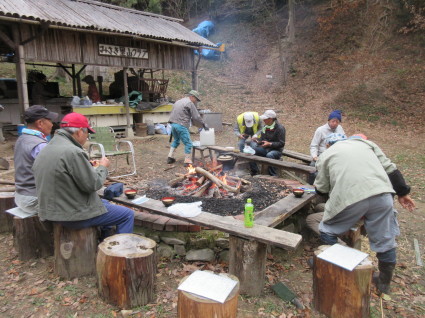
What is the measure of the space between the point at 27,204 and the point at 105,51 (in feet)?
28.1

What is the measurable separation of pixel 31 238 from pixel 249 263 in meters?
2.61

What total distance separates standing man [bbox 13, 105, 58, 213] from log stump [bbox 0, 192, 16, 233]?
908 mm

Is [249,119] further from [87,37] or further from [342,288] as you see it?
[87,37]

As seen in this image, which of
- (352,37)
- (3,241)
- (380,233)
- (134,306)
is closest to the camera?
(134,306)

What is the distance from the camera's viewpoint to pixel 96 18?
10516 millimetres

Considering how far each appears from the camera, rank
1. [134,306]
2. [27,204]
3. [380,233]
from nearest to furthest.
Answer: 1. [134,306]
2. [380,233]
3. [27,204]

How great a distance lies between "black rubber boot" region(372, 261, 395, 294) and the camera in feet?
11.0

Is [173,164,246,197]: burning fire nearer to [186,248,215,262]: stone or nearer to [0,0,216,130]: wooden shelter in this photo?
[186,248,215,262]: stone

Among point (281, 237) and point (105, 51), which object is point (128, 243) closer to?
point (281, 237)

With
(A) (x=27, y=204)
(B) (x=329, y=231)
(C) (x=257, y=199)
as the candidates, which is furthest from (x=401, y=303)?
(A) (x=27, y=204)

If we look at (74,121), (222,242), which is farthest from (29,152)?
(222,242)

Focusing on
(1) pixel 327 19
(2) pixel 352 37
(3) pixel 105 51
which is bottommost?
(3) pixel 105 51

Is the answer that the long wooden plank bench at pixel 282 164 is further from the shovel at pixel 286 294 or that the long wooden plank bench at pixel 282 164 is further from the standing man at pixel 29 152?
the standing man at pixel 29 152

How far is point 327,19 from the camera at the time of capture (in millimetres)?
20688
